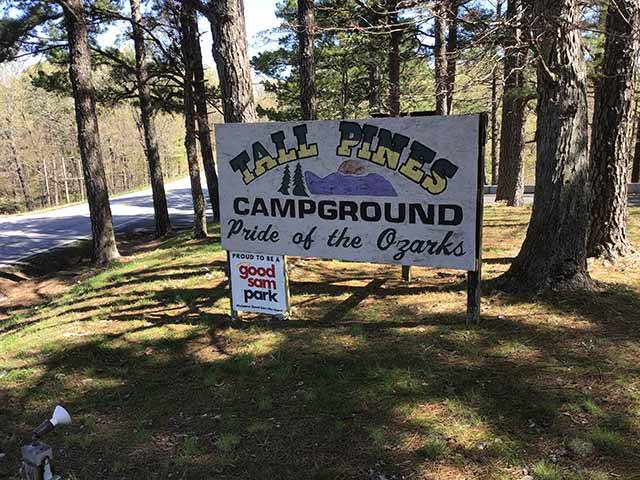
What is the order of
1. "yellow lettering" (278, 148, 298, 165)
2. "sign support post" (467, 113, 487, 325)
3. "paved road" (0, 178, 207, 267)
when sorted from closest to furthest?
"sign support post" (467, 113, 487, 325), "yellow lettering" (278, 148, 298, 165), "paved road" (0, 178, 207, 267)

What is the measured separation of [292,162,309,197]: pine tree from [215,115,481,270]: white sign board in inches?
0.4

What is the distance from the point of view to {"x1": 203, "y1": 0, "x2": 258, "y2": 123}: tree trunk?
6.43 meters

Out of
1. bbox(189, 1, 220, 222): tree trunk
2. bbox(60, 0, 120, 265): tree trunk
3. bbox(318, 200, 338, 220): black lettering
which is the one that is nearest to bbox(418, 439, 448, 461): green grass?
bbox(318, 200, 338, 220): black lettering

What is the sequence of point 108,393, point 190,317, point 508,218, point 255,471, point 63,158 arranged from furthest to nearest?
1. point 63,158
2. point 508,218
3. point 190,317
4. point 108,393
5. point 255,471

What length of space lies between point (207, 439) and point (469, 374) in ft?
7.11

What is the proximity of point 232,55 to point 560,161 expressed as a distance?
430 centimetres

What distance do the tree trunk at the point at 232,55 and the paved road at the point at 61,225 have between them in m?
9.55

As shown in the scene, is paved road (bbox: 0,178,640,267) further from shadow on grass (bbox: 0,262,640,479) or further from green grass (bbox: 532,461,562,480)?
green grass (bbox: 532,461,562,480)

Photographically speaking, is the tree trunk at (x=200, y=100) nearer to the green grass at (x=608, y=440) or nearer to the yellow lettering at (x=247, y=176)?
the yellow lettering at (x=247, y=176)

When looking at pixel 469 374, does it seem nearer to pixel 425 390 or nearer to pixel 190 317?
pixel 425 390

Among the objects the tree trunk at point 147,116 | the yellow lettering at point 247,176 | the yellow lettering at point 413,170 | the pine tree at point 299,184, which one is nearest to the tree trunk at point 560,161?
the yellow lettering at point 413,170

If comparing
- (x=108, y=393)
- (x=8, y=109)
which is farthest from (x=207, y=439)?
(x=8, y=109)

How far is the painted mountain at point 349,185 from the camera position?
4.89m

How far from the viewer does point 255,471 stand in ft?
10.5
